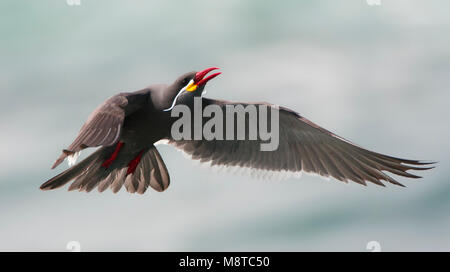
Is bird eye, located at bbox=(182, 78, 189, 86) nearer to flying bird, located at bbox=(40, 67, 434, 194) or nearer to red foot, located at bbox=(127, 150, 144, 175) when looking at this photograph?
flying bird, located at bbox=(40, 67, 434, 194)

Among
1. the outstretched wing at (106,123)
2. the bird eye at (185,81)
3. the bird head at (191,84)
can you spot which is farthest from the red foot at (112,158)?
the bird eye at (185,81)

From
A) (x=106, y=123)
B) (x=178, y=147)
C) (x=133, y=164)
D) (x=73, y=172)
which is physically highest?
(x=178, y=147)

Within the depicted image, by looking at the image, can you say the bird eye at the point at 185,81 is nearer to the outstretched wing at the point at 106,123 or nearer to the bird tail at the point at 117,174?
the outstretched wing at the point at 106,123

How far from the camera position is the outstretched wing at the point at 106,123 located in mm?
7641

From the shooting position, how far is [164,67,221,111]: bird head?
28.7ft

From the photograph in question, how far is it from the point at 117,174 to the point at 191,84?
200 centimetres

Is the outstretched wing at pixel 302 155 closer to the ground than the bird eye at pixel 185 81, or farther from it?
closer to the ground

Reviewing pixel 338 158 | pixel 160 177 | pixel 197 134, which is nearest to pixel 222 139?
pixel 197 134

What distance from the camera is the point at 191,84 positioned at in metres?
8.84

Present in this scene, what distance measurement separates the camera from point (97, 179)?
939 cm

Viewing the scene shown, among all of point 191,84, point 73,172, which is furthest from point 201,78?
point 73,172

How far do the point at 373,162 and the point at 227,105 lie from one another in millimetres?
2405

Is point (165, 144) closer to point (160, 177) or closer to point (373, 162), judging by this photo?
point (160, 177)

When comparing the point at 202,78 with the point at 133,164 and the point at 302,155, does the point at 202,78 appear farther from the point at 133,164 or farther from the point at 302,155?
the point at 302,155
